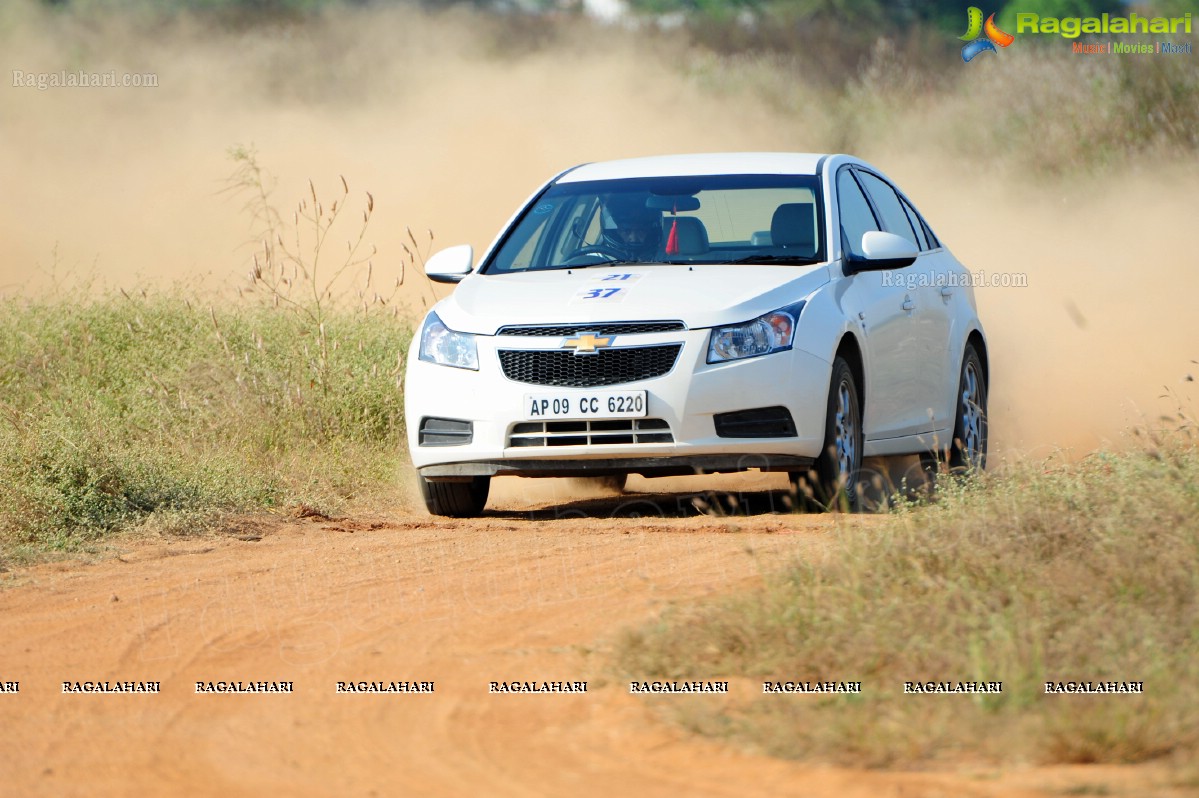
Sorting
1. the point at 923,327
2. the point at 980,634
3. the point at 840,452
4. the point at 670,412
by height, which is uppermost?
the point at 923,327

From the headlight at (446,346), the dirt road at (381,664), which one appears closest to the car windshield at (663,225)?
the headlight at (446,346)

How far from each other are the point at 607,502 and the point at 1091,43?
58.8ft

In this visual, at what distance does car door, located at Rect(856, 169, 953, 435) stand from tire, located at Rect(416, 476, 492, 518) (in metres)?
2.14

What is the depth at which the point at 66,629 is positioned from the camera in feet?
18.9

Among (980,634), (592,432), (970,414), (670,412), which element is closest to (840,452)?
(670,412)

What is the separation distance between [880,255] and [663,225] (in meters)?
1.14

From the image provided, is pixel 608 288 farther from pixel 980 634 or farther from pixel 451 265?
pixel 980 634

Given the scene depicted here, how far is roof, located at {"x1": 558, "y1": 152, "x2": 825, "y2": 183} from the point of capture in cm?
902

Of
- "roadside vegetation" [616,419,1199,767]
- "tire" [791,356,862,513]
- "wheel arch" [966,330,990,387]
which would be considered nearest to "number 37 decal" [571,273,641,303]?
"tire" [791,356,862,513]

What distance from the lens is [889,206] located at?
9734mm

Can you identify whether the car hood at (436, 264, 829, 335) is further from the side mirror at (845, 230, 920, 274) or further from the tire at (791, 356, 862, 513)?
the tire at (791, 356, 862, 513)

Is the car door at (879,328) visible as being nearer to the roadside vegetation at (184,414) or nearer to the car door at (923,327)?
the car door at (923,327)

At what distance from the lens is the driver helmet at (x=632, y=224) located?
874 cm

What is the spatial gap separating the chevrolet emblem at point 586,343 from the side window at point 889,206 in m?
2.39
